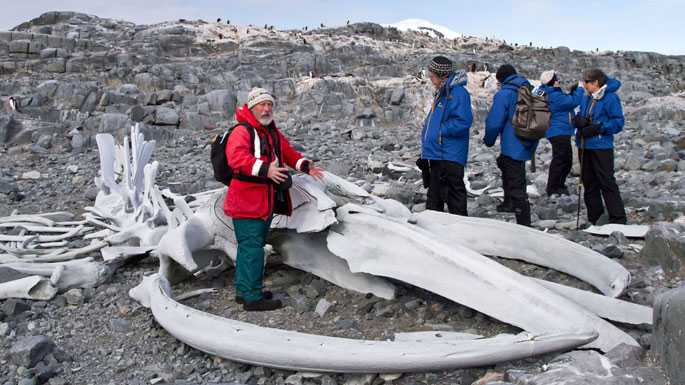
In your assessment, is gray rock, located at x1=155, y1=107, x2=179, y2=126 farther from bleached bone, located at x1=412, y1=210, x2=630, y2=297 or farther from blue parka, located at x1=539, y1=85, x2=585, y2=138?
bleached bone, located at x1=412, y1=210, x2=630, y2=297

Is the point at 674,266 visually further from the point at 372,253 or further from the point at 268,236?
the point at 268,236

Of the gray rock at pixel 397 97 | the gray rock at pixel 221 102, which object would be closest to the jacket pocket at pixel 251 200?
the gray rock at pixel 221 102

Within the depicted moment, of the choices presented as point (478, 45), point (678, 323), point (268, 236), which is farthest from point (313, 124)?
point (478, 45)

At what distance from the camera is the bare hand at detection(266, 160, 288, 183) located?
405 cm

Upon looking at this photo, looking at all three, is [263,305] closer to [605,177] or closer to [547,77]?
[605,177]

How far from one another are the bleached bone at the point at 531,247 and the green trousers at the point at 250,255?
3.75 ft

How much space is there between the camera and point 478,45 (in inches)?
1639

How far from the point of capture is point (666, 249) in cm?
481

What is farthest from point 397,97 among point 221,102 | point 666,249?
point 666,249

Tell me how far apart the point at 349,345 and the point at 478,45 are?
135 ft

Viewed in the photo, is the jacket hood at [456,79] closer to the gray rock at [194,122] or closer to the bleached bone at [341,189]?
the bleached bone at [341,189]

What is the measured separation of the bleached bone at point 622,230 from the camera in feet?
19.0

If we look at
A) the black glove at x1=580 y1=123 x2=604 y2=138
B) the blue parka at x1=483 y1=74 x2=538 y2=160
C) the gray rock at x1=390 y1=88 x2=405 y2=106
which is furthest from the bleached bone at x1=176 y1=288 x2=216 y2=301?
the gray rock at x1=390 y1=88 x2=405 y2=106

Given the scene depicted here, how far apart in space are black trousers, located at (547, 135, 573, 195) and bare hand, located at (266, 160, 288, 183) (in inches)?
218
